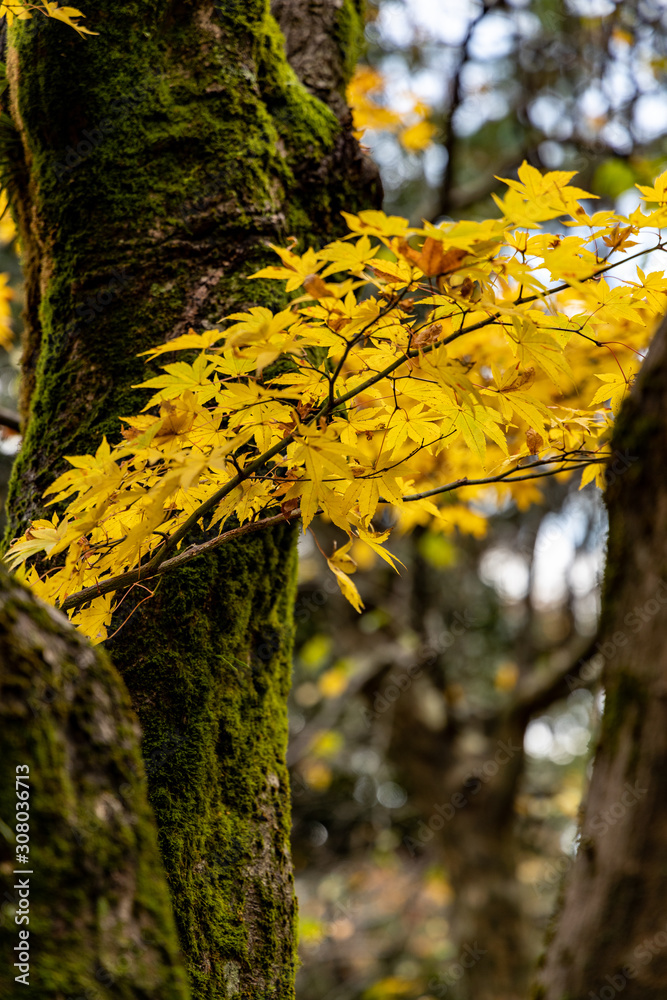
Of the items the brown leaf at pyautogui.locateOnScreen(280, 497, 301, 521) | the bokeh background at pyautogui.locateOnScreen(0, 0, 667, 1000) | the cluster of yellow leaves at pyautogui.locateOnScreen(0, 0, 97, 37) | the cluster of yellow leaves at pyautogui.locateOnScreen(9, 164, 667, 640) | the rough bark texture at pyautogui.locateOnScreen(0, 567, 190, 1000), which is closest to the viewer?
the rough bark texture at pyautogui.locateOnScreen(0, 567, 190, 1000)

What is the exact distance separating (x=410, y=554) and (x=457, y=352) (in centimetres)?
326

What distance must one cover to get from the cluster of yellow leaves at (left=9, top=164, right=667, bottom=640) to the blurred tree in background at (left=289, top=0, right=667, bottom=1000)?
1.76 meters

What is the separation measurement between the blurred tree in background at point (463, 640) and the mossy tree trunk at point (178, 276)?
5.59ft

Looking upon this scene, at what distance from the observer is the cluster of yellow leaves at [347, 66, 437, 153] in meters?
4.71

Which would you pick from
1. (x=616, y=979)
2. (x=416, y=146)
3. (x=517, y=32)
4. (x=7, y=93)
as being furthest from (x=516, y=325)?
(x=416, y=146)

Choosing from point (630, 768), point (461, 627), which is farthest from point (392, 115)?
point (630, 768)

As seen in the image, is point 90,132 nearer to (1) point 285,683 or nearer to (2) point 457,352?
(1) point 285,683

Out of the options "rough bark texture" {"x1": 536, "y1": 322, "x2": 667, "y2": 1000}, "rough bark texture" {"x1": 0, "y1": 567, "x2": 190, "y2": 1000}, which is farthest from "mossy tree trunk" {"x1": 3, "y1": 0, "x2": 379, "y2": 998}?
"rough bark texture" {"x1": 536, "y1": 322, "x2": 667, "y2": 1000}

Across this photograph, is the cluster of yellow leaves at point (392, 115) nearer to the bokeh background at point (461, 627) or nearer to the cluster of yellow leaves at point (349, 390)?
the bokeh background at point (461, 627)

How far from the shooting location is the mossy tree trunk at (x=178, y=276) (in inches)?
48.1

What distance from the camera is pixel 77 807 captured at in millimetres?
628

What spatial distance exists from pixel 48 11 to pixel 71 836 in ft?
5.15

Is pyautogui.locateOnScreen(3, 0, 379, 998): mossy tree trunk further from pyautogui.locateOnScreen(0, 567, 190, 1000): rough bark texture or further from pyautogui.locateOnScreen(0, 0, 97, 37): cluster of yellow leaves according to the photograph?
pyautogui.locateOnScreen(0, 567, 190, 1000): rough bark texture

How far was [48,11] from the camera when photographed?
54.4 inches
